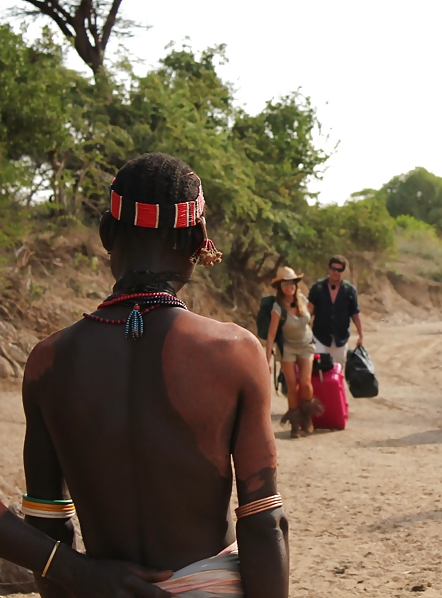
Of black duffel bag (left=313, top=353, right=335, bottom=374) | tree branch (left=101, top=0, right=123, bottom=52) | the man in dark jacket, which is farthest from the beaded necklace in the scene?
tree branch (left=101, top=0, right=123, bottom=52)

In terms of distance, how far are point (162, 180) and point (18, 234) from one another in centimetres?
1175

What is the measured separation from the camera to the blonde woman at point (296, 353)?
8508 mm

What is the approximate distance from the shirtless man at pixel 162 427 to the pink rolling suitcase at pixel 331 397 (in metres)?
6.96

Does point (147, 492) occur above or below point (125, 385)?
below

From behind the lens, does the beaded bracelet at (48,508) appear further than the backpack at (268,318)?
No

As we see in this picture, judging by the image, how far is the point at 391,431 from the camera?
9.00 metres

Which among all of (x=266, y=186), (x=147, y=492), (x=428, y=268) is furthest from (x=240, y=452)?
(x=428, y=268)

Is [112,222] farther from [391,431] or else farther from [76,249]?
[76,249]

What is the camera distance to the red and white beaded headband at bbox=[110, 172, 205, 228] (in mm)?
1925

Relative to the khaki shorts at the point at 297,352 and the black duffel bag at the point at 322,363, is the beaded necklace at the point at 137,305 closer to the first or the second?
the khaki shorts at the point at 297,352

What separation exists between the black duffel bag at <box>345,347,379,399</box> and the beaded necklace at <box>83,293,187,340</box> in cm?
732

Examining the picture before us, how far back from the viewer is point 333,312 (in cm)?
930

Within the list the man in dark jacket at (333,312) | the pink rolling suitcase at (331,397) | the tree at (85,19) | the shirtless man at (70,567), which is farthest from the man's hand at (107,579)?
the tree at (85,19)

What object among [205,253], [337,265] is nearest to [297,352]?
[337,265]
